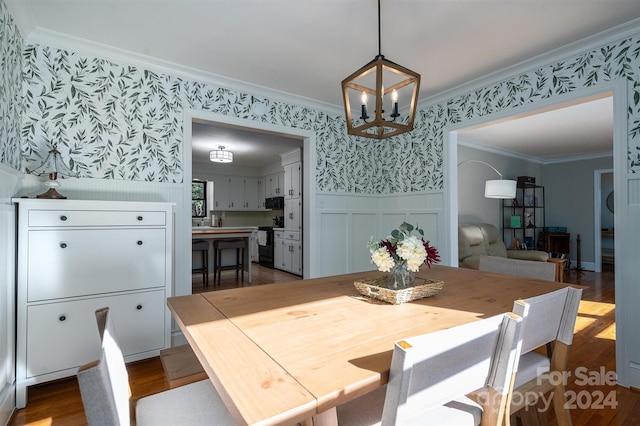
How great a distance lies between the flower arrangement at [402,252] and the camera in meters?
1.38

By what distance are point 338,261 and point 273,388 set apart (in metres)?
3.18

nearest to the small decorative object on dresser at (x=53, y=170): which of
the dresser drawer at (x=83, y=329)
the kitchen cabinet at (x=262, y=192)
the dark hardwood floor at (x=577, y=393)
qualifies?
the dresser drawer at (x=83, y=329)

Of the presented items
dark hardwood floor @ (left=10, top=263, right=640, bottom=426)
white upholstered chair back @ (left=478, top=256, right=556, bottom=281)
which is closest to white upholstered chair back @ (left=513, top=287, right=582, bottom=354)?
white upholstered chair back @ (left=478, top=256, right=556, bottom=281)

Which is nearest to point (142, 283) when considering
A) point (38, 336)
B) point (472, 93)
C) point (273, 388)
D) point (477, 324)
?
point (38, 336)

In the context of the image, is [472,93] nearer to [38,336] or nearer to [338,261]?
[338,261]

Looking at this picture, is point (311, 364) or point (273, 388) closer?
point (273, 388)

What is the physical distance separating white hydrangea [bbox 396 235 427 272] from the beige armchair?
324 centimetres

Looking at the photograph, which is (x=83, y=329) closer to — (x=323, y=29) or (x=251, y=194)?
(x=323, y=29)

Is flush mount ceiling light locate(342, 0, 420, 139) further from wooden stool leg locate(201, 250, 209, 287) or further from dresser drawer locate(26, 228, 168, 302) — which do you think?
wooden stool leg locate(201, 250, 209, 287)

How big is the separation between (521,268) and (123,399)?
2.19m

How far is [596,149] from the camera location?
6.17 m

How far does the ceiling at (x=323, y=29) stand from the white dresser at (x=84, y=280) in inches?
48.1

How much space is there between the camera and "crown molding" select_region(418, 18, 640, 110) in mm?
2148

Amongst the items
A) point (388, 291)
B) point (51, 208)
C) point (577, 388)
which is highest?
point (51, 208)
